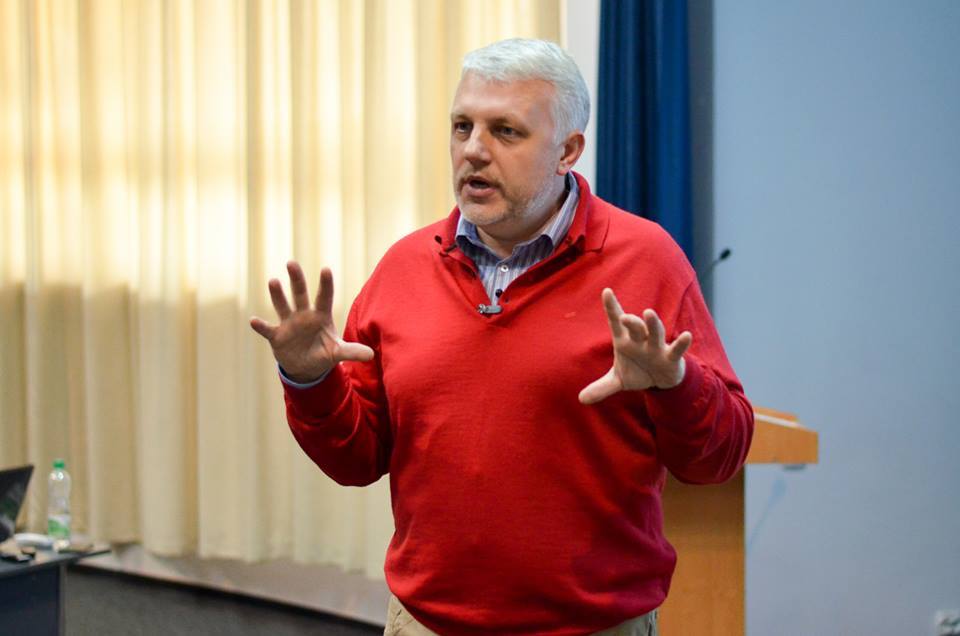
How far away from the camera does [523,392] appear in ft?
5.08

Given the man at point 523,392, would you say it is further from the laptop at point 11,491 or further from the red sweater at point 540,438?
the laptop at point 11,491

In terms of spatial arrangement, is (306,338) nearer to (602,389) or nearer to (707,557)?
(602,389)

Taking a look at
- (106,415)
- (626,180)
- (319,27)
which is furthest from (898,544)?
(106,415)

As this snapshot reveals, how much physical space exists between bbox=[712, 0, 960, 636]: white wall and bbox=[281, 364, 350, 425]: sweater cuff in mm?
2382

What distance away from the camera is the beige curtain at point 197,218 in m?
4.19

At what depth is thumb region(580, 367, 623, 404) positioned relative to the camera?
1438mm

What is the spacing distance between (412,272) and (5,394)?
406cm

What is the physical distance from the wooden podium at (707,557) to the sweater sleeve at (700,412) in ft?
3.90

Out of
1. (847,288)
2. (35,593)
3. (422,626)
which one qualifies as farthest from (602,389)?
(847,288)

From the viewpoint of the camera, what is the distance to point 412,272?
1.75 metres

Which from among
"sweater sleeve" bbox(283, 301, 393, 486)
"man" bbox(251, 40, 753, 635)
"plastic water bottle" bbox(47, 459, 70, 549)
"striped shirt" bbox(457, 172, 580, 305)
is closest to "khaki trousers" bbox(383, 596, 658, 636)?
"man" bbox(251, 40, 753, 635)

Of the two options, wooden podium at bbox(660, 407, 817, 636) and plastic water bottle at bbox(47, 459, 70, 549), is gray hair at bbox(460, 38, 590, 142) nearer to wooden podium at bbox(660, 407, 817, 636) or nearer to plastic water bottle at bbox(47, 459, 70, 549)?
wooden podium at bbox(660, 407, 817, 636)

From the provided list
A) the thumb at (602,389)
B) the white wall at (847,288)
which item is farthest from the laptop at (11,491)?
the white wall at (847,288)

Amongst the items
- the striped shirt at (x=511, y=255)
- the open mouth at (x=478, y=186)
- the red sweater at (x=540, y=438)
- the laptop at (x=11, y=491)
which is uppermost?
the open mouth at (x=478, y=186)
